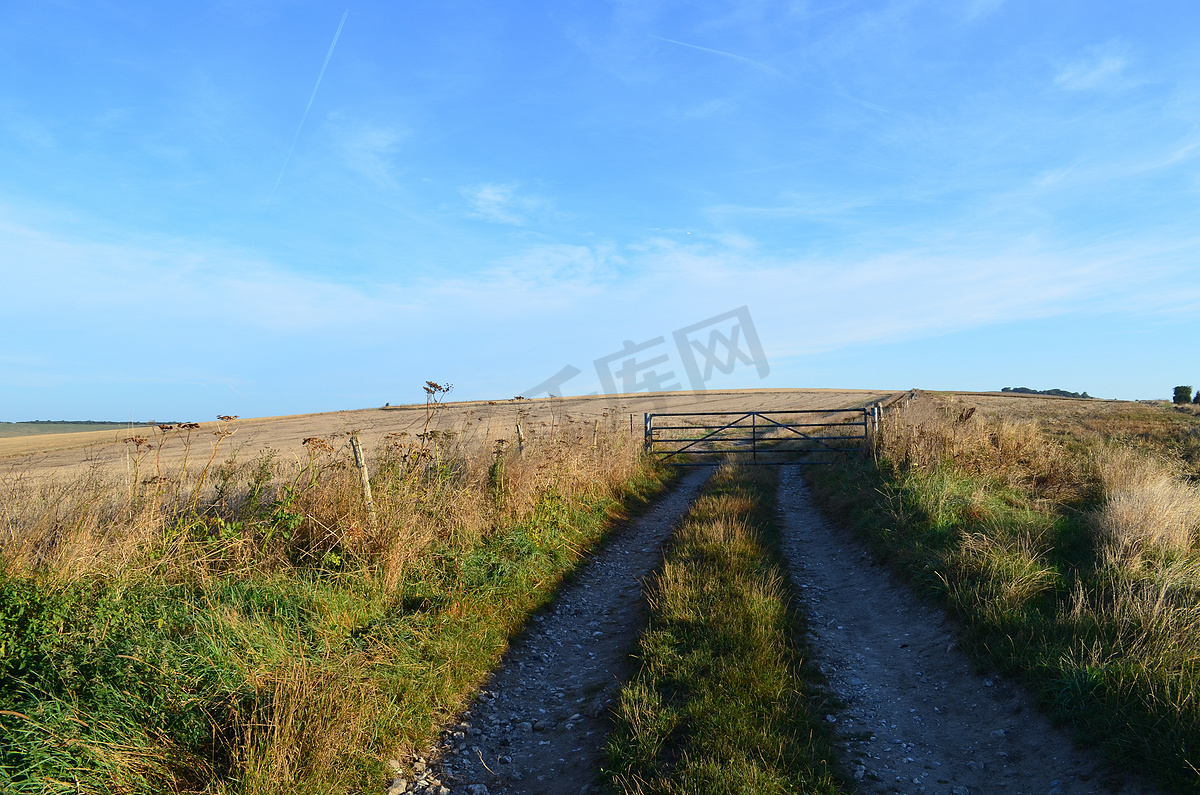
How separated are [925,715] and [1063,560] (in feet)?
12.1

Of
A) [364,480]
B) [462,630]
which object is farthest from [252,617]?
[364,480]

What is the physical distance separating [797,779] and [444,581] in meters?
4.28

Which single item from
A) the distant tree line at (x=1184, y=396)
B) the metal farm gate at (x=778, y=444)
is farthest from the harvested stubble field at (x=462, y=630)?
the distant tree line at (x=1184, y=396)

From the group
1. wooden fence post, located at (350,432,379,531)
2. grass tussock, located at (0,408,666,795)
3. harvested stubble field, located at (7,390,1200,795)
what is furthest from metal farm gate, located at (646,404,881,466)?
wooden fence post, located at (350,432,379,531)

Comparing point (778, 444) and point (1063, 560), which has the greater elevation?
point (778, 444)

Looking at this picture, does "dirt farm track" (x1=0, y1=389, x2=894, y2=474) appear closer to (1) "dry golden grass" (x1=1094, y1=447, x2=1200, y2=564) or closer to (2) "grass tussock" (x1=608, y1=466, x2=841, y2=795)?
(2) "grass tussock" (x1=608, y1=466, x2=841, y2=795)

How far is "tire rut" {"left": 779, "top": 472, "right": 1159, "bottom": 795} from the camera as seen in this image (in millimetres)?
4156

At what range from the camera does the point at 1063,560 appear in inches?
289

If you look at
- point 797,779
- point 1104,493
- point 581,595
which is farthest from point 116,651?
point 1104,493

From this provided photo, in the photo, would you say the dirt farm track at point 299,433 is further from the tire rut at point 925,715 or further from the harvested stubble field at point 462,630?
the tire rut at point 925,715

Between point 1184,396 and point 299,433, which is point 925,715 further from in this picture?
point 1184,396

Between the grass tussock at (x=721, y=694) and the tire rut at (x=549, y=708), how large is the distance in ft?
1.14

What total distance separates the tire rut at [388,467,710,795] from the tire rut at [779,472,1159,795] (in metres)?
1.99

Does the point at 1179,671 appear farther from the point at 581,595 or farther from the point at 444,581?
the point at 444,581
